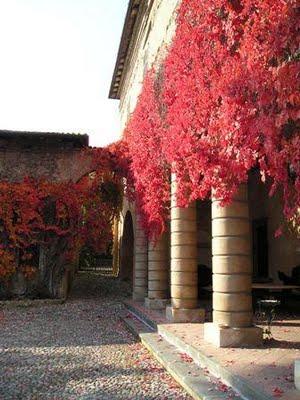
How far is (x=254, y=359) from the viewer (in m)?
5.75

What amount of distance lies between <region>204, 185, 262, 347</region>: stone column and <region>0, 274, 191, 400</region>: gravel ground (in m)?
1.05

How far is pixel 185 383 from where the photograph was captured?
5.41 m

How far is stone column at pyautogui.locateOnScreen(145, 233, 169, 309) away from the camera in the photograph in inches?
438

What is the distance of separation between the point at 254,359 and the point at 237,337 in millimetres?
807

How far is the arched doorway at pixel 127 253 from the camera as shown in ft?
67.5

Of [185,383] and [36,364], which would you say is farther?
[36,364]

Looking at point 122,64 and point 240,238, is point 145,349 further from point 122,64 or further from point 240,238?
point 122,64

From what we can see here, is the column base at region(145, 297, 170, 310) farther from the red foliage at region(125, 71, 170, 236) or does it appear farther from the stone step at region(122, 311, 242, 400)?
the stone step at region(122, 311, 242, 400)

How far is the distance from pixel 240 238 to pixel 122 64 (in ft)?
48.4

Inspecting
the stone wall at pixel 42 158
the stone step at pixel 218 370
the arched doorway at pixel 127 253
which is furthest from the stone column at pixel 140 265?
the arched doorway at pixel 127 253

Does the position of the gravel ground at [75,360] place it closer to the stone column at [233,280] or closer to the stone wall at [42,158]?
the stone column at [233,280]

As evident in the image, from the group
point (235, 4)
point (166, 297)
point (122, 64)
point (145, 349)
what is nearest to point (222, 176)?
point (235, 4)

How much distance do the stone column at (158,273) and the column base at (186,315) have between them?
6.63 feet

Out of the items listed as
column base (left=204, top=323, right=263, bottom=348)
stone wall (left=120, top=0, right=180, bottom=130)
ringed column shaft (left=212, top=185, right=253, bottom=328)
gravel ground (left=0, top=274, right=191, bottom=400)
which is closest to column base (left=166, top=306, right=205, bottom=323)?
gravel ground (left=0, top=274, right=191, bottom=400)
